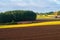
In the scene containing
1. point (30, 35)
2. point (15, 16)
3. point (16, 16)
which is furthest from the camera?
point (16, 16)

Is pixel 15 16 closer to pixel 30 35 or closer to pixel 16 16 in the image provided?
pixel 16 16

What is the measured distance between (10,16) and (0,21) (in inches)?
131

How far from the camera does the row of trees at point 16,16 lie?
44.4m

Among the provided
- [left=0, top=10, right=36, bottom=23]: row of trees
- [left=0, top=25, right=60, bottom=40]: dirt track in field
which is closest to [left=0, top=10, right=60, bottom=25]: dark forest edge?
[left=0, top=10, right=36, bottom=23]: row of trees

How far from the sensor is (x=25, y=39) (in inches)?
503

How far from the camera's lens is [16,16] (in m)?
47.3

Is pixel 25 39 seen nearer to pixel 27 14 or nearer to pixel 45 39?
pixel 45 39

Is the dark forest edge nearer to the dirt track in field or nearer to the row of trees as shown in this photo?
the row of trees

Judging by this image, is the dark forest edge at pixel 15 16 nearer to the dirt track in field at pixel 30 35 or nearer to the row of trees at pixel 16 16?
the row of trees at pixel 16 16

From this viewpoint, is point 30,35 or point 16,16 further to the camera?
point 16,16

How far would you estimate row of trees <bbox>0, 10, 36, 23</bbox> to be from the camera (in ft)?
146

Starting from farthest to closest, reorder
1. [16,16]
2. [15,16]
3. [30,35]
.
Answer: [16,16] → [15,16] → [30,35]

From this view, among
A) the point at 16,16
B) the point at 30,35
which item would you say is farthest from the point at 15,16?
the point at 30,35

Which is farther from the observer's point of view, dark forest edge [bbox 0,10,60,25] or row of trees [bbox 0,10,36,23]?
row of trees [bbox 0,10,36,23]
